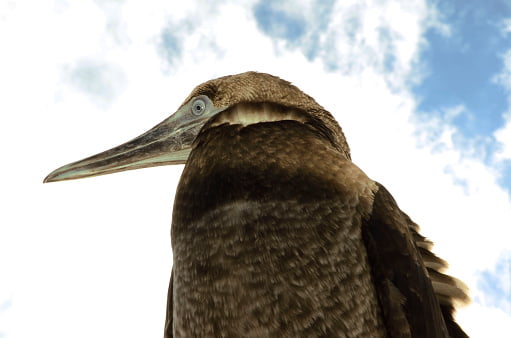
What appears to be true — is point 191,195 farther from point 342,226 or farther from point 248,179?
point 342,226

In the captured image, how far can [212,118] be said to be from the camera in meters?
3.15

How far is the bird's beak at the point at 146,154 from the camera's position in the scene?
3510 mm

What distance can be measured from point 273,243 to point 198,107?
4.04ft

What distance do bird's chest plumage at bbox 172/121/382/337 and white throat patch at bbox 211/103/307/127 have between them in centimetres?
17

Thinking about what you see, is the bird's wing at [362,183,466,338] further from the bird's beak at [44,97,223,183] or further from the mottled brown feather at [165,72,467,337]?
the bird's beak at [44,97,223,183]

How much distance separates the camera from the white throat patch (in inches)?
122

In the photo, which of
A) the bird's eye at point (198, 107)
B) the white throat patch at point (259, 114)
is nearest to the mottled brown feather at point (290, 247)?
the white throat patch at point (259, 114)

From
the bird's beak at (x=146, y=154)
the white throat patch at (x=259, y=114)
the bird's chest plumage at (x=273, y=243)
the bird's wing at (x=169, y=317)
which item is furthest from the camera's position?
the bird's beak at (x=146, y=154)

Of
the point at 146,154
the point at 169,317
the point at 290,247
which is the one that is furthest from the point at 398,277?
the point at 146,154

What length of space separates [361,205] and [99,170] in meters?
1.74

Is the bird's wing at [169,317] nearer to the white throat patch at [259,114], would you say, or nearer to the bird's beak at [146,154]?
the bird's beak at [146,154]

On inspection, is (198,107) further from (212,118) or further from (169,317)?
(169,317)

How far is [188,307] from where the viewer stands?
2.76 metres

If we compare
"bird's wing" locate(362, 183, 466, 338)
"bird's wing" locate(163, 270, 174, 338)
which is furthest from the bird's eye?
"bird's wing" locate(362, 183, 466, 338)
